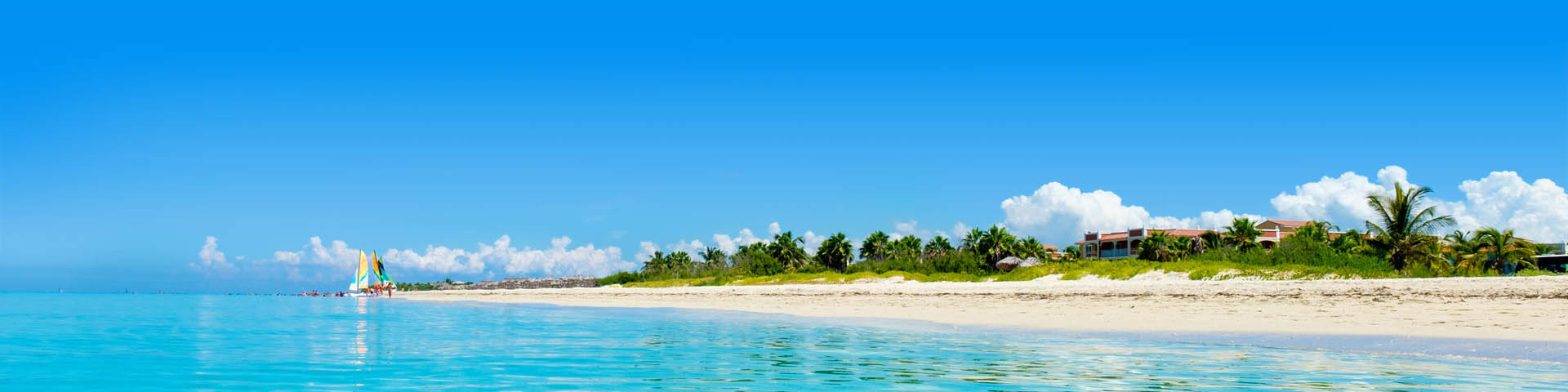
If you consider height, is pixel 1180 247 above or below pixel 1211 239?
below

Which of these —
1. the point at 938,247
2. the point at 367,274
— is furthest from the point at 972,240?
the point at 367,274

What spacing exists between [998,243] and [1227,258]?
41626mm

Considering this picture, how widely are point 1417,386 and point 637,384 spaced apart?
8.57m

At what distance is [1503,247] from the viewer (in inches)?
1928

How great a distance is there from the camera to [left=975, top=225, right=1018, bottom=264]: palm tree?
286 feet

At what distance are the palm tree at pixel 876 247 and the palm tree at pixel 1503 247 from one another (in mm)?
51031

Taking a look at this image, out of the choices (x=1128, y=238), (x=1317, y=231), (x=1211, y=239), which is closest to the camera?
Result: (x=1317, y=231)

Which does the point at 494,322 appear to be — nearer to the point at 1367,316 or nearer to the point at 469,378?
the point at 469,378

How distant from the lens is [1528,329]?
16453 millimetres

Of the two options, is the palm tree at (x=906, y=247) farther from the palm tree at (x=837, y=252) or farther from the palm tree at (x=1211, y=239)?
the palm tree at (x=1211, y=239)

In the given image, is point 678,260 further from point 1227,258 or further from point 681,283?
point 1227,258

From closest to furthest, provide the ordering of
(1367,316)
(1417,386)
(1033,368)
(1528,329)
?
1. (1417,386)
2. (1033,368)
3. (1528,329)
4. (1367,316)

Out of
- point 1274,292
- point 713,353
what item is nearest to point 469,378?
point 713,353

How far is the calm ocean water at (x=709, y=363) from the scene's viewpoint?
10.8m
